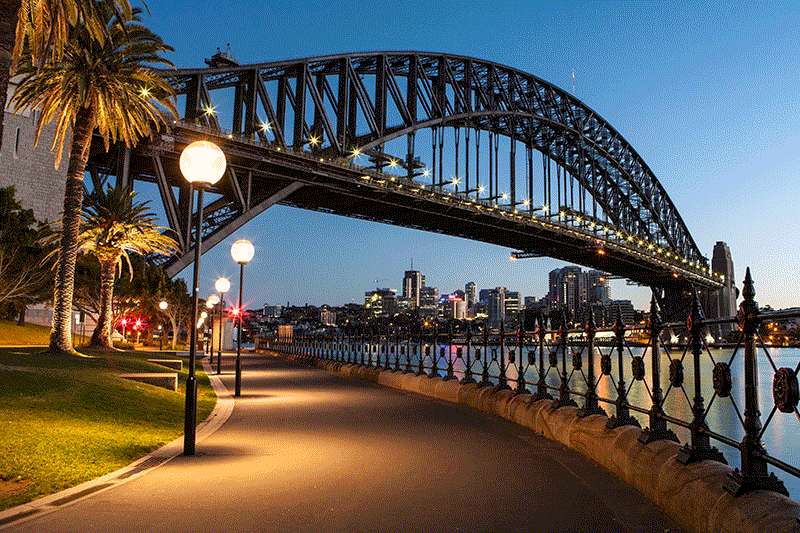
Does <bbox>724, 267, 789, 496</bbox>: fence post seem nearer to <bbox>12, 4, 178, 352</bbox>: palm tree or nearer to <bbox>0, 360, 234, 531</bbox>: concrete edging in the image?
<bbox>0, 360, 234, 531</bbox>: concrete edging

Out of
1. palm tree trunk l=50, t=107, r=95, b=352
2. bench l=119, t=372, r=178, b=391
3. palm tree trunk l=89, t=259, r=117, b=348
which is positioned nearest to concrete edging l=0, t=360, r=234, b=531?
bench l=119, t=372, r=178, b=391

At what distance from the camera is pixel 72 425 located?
9.77m

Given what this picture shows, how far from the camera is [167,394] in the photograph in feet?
52.0

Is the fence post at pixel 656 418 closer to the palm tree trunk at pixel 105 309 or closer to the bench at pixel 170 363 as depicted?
the bench at pixel 170 363

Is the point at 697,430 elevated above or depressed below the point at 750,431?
below

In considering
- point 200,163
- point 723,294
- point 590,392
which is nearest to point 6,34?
point 200,163

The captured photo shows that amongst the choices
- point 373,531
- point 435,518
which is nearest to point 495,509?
point 435,518

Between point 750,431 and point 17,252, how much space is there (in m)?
40.2

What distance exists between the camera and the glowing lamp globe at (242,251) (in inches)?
809

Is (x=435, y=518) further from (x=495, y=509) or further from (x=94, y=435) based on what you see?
(x=94, y=435)

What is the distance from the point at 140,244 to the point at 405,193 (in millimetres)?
33174

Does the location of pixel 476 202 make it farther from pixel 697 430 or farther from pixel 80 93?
pixel 697 430

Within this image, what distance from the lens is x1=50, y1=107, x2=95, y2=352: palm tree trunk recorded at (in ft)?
82.8

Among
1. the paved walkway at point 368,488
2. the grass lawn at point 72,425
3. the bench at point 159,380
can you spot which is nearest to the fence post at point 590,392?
the paved walkway at point 368,488
